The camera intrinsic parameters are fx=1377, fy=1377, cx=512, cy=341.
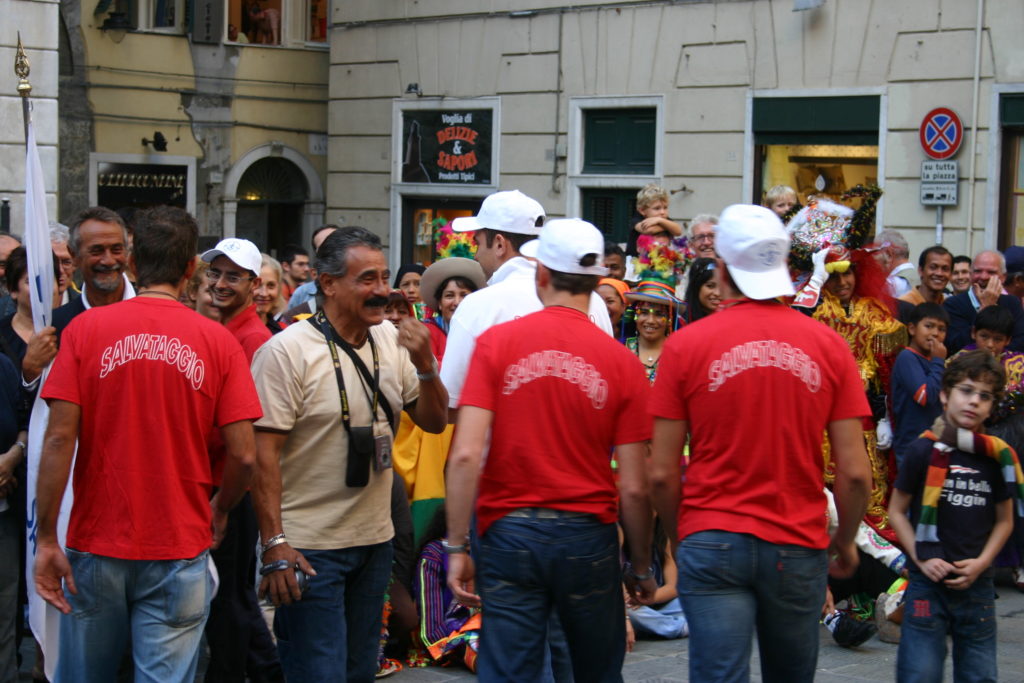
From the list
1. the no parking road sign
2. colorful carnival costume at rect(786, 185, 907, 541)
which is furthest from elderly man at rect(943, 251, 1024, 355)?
the no parking road sign

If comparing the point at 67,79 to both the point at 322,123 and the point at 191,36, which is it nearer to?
the point at 191,36

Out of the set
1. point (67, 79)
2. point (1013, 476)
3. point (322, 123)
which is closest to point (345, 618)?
point (1013, 476)

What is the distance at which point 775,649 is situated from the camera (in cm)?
427

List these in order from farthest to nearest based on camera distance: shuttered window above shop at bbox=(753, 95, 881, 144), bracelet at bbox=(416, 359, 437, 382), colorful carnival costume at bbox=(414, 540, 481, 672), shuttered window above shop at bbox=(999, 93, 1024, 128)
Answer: shuttered window above shop at bbox=(753, 95, 881, 144)
shuttered window above shop at bbox=(999, 93, 1024, 128)
colorful carnival costume at bbox=(414, 540, 481, 672)
bracelet at bbox=(416, 359, 437, 382)

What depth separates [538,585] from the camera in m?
4.35

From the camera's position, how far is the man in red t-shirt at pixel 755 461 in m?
4.15

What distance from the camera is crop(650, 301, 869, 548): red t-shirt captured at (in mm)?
4152

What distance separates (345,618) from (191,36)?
698 inches

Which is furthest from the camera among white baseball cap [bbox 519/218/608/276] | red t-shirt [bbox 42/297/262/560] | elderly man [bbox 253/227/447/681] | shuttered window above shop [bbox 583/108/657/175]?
shuttered window above shop [bbox 583/108/657/175]

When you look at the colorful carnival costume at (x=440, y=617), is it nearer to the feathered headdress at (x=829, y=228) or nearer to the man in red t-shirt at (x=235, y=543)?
the man in red t-shirt at (x=235, y=543)

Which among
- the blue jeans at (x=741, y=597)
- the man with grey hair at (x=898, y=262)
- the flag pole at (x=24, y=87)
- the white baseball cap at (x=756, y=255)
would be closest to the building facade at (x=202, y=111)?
the man with grey hair at (x=898, y=262)

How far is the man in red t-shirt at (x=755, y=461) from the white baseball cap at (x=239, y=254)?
235 cm

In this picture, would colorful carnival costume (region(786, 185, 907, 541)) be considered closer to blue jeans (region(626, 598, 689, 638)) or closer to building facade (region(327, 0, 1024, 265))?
blue jeans (region(626, 598, 689, 638))

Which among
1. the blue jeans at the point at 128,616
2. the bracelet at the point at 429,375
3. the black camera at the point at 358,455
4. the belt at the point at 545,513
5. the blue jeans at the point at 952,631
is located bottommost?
the blue jeans at the point at 952,631
